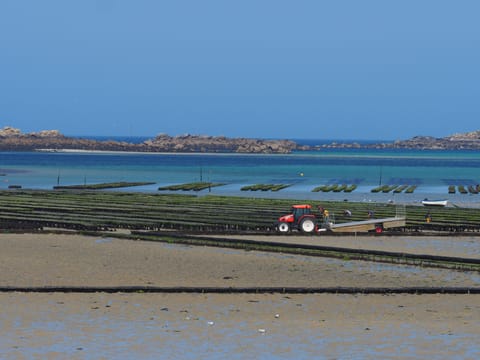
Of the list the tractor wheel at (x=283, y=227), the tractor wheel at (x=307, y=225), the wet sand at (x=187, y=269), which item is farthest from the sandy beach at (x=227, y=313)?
the tractor wheel at (x=283, y=227)

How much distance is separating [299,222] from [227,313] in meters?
21.0

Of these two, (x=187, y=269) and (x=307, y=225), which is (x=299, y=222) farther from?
(x=187, y=269)

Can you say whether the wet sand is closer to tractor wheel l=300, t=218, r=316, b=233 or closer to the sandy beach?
the sandy beach

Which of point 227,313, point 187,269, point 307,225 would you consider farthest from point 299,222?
point 227,313

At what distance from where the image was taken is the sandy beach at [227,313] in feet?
62.5

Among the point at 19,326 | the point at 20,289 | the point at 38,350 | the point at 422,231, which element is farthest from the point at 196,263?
the point at 422,231

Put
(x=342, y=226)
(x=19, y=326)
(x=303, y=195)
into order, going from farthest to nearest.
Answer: (x=303, y=195) → (x=342, y=226) → (x=19, y=326)

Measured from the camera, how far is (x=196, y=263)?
32.6 meters

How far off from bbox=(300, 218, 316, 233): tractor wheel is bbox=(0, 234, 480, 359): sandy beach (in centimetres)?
927

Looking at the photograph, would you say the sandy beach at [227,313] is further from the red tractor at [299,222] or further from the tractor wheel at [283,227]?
→ the tractor wheel at [283,227]

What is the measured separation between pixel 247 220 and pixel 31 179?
70.3m

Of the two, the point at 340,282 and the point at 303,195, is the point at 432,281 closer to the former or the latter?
the point at 340,282

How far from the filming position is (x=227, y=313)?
22922mm

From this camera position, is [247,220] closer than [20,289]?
No
